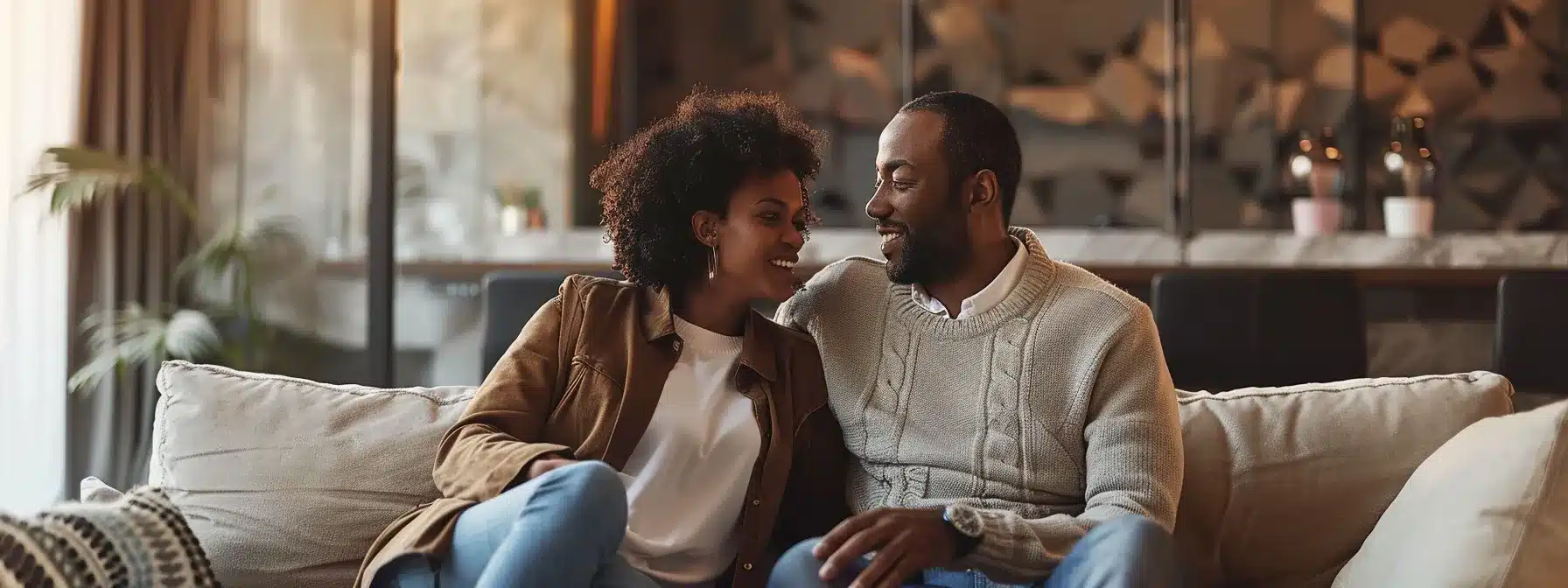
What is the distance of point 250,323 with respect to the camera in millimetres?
5180

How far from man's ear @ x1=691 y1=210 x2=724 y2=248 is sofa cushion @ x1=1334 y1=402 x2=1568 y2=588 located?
0.99m

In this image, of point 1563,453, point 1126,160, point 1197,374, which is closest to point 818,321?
point 1563,453

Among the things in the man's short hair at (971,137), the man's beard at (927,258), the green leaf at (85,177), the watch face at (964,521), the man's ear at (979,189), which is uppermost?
the green leaf at (85,177)

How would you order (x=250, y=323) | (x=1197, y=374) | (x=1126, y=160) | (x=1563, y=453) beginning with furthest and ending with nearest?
1. (x=1126, y=160)
2. (x=250, y=323)
3. (x=1197, y=374)
4. (x=1563, y=453)

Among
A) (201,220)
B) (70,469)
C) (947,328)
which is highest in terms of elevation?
(201,220)

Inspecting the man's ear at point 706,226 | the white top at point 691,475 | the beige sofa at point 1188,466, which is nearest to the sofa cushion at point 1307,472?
the beige sofa at point 1188,466

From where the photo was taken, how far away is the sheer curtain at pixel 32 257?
14.2ft

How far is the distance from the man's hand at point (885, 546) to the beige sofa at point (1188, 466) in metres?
0.55

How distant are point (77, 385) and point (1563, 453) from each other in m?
4.10

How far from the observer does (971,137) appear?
2188 millimetres

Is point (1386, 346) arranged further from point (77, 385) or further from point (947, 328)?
point (77, 385)

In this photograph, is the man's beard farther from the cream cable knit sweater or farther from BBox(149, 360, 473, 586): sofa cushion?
BBox(149, 360, 473, 586): sofa cushion

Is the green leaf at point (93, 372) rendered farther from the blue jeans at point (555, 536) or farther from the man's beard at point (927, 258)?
the man's beard at point (927, 258)

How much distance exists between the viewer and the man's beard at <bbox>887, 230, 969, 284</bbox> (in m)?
2.15
